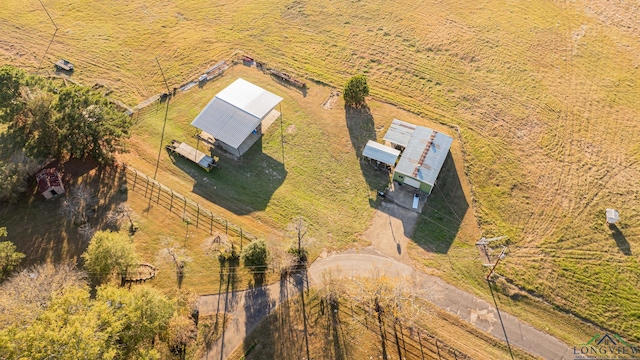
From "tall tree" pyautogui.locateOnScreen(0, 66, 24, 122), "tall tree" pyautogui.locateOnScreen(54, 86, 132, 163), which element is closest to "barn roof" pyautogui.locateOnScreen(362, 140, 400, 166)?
"tall tree" pyautogui.locateOnScreen(54, 86, 132, 163)

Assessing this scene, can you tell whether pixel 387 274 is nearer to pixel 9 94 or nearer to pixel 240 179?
pixel 240 179

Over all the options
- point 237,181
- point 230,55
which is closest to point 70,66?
point 230,55

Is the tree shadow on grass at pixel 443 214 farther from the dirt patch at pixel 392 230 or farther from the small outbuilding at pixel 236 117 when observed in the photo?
the small outbuilding at pixel 236 117

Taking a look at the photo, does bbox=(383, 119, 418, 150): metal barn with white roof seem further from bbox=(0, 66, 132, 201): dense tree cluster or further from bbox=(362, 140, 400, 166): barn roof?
bbox=(0, 66, 132, 201): dense tree cluster

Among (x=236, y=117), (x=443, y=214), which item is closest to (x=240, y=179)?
(x=236, y=117)

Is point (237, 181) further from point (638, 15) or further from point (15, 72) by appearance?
point (638, 15)

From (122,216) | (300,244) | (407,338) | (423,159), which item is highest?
(423,159)
